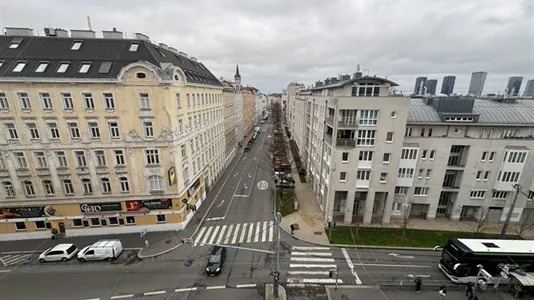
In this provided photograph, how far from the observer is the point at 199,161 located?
39.2 metres

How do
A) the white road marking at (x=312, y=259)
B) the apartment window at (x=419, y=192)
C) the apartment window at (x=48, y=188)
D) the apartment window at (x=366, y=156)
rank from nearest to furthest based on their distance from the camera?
the white road marking at (x=312, y=259) → the apartment window at (x=48, y=188) → the apartment window at (x=366, y=156) → the apartment window at (x=419, y=192)

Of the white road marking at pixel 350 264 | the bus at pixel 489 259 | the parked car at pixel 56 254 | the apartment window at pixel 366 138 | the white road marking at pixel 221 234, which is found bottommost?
the white road marking at pixel 221 234

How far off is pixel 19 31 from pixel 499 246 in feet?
205

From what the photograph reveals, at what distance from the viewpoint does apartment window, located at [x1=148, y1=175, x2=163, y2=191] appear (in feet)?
98.0

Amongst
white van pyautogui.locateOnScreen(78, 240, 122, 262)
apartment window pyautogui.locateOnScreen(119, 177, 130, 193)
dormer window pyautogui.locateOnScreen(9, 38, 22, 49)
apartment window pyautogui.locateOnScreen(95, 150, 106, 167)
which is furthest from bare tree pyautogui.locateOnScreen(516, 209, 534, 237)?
A: dormer window pyautogui.locateOnScreen(9, 38, 22, 49)

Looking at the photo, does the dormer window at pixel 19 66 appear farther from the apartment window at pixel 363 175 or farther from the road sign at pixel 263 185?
the apartment window at pixel 363 175

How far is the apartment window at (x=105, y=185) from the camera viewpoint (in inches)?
1161

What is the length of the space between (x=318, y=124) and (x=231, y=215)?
22475 millimetres

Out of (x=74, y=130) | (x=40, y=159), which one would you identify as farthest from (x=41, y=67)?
(x=40, y=159)

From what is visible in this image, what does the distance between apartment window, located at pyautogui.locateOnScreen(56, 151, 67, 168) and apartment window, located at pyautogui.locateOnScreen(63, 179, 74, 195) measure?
2.02m

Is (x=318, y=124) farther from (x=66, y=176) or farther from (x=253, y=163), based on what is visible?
(x=66, y=176)

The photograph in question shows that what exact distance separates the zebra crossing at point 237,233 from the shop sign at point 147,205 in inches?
245

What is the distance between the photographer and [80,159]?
93.6 ft

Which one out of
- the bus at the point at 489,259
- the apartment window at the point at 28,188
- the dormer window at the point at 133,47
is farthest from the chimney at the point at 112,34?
the bus at the point at 489,259
